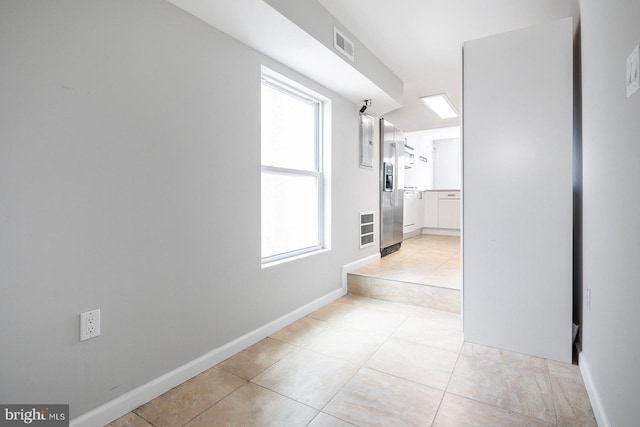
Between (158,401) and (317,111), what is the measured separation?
8.82ft

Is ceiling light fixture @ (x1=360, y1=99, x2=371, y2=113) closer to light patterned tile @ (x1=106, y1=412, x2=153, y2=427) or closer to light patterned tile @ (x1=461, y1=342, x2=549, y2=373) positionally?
light patterned tile @ (x1=461, y1=342, x2=549, y2=373)

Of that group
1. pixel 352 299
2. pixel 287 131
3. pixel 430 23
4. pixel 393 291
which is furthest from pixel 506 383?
pixel 430 23

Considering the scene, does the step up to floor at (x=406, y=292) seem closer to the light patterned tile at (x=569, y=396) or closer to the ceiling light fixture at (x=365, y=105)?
the light patterned tile at (x=569, y=396)

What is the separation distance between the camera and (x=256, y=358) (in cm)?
212

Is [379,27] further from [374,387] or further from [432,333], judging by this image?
[374,387]

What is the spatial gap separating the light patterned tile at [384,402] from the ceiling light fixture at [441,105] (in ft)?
12.2

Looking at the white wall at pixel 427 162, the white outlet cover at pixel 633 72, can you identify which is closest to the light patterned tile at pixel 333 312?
the white outlet cover at pixel 633 72

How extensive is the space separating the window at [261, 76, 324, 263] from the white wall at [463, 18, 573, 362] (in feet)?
4.70

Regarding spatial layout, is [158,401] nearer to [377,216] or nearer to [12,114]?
[12,114]

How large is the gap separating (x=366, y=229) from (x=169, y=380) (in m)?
2.79

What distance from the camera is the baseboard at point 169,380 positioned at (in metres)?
1.47

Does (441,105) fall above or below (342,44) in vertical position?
above

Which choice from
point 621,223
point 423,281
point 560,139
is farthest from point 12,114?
point 423,281

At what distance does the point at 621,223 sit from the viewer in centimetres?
112
